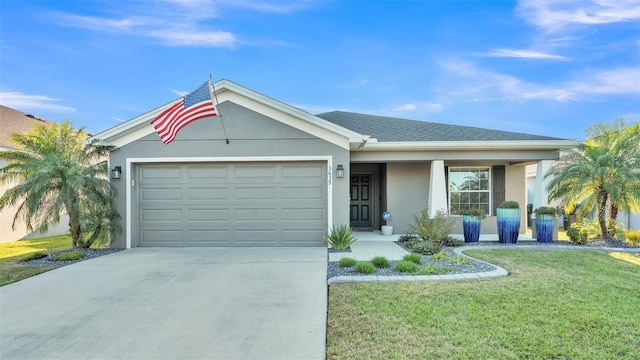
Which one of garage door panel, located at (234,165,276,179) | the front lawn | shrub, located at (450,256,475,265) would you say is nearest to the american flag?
garage door panel, located at (234,165,276,179)

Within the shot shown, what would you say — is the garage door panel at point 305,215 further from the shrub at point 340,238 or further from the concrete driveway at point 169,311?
the concrete driveway at point 169,311

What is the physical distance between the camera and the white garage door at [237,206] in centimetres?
886

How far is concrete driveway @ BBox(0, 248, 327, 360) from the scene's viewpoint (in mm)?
3193

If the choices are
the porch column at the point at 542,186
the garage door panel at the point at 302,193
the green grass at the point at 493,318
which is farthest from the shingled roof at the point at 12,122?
the porch column at the point at 542,186

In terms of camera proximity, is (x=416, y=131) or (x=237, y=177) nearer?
(x=237, y=177)

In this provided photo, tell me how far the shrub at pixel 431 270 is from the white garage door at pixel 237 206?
343cm

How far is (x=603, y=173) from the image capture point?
8555 millimetres

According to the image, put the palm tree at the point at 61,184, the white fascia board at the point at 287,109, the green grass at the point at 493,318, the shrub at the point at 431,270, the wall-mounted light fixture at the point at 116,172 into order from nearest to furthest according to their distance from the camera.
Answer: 1. the green grass at the point at 493,318
2. the shrub at the point at 431,270
3. the palm tree at the point at 61,184
4. the white fascia board at the point at 287,109
5. the wall-mounted light fixture at the point at 116,172

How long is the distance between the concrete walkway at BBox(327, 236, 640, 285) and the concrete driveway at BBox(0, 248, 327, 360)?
0.66m

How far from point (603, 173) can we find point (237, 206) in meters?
9.71

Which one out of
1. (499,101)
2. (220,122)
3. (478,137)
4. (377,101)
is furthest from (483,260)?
(377,101)

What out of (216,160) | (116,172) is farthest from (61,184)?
(216,160)

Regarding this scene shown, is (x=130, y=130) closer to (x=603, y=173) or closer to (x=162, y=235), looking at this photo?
(x=162, y=235)

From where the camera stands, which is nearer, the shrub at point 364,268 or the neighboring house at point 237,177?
the shrub at point 364,268
